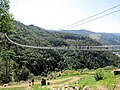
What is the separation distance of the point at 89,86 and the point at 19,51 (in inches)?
3102

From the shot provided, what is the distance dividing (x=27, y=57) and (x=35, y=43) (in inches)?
622

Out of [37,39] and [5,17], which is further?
[37,39]

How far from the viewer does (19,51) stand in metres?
94.4

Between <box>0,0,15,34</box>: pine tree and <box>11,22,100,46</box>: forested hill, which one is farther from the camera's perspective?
<box>11,22,100,46</box>: forested hill

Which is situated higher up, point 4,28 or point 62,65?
point 4,28

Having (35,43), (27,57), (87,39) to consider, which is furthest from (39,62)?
(87,39)

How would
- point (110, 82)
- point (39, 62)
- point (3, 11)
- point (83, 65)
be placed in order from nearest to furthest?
point (110, 82) → point (3, 11) → point (39, 62) → point (83, 65)

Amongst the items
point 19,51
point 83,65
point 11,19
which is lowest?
point 83,65

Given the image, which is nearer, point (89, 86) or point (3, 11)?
point (89, 86)

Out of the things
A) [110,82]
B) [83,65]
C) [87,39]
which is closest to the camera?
[110,82]

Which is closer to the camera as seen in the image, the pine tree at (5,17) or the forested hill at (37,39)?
the pine tree at (5,17)

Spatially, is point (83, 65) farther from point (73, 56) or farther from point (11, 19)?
point (11, 19)

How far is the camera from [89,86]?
1730 centimetres

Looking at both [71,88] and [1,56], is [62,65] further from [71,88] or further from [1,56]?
[71,88]
